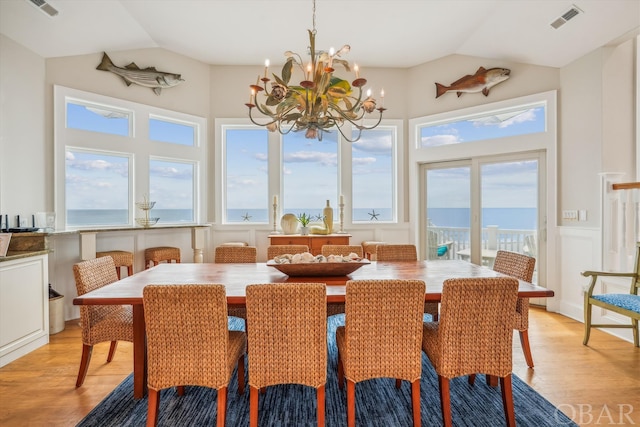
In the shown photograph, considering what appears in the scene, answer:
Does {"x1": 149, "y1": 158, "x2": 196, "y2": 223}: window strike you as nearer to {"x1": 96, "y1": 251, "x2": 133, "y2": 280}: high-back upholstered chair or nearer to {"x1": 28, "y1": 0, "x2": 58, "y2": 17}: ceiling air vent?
{"x1": 96, "y1": 251, "x2": 133, "y2": 280}: high-back upholstered chair

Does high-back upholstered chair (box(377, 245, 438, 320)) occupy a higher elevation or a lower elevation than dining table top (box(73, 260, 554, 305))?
higher

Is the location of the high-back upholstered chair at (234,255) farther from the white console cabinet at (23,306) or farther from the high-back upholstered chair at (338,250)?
the white console cabinet at (23,306)

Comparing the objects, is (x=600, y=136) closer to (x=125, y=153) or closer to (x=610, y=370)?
(x=610, y=370)

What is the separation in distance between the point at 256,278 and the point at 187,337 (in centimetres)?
73

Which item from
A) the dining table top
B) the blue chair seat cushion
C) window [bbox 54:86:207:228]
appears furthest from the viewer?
window [bbox 54:86:207:228]

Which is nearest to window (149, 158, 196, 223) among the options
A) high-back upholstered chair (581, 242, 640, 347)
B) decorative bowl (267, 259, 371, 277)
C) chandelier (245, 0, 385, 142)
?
chandelier (245, 0, 385, 142)

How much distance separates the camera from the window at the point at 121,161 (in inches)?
163

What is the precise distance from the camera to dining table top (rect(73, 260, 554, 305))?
6.36 feet

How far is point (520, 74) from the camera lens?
4426 mm

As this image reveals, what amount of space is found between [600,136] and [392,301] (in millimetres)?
3421

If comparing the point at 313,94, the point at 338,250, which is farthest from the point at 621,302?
the point at 313,94

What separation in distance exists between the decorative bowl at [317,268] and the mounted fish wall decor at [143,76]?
3598 millimetres

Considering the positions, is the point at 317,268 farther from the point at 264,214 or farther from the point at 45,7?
the point at 45,7

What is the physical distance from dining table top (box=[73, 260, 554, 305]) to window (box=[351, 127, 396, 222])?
263 cm
